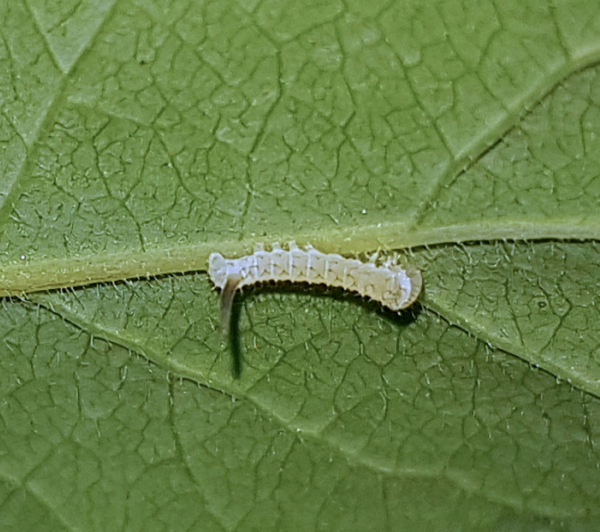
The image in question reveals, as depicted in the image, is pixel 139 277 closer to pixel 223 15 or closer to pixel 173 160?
pixel 173 160

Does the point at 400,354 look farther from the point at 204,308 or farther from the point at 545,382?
the point at 204,308

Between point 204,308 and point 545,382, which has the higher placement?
point 204,308

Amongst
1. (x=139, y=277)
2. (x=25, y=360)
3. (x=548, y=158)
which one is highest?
(x=548, y=158)

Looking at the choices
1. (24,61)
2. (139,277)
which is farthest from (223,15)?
(139,277)
